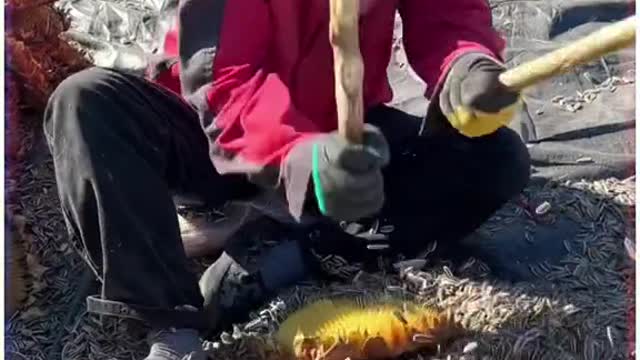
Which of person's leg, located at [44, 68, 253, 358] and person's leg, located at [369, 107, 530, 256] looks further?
person's leg, located at [369, 107, 530, 256]

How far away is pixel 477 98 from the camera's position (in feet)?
4.93

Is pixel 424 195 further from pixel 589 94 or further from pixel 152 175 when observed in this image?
pixel 589 94

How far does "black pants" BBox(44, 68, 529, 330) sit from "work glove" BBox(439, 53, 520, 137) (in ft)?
0.56

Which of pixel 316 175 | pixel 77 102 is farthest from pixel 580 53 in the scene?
pixel 77 102

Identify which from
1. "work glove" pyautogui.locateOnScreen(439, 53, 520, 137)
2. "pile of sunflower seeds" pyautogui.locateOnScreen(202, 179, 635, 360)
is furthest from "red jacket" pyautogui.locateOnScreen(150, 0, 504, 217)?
"pile of sunflower seeds" pyautogui.locateOnScreen(202, 179, 635, 360)

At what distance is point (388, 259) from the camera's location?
72.4 inches

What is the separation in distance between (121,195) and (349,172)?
0.28m

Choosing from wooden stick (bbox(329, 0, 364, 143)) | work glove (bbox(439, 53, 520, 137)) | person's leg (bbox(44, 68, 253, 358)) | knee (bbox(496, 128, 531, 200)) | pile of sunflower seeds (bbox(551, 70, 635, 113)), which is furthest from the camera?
pile of sunflower seeds (bbox(551, 70, 635, 113))

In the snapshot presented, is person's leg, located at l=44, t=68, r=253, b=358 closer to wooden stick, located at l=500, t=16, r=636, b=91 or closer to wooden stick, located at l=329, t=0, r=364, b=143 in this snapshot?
wooden stick, located at l=329, t=0, r=364, b=143

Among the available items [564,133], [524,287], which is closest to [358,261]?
[524,287]

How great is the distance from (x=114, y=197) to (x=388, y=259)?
1.30 ft

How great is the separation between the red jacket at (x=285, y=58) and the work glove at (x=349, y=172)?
0.08 metres

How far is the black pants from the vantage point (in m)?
1.62

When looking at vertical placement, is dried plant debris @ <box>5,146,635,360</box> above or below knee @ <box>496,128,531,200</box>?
below
